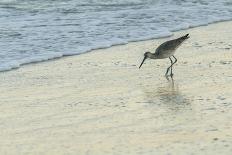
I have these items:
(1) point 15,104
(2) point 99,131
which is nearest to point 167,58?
(1) point 15,104

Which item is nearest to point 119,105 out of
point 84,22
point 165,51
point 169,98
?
point 169,98

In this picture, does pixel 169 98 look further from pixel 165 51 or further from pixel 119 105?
pixel 165 51

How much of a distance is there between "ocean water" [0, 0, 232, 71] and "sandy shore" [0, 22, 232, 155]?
2.03ft

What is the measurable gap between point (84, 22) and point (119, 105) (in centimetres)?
613

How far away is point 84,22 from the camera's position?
43.6 feet

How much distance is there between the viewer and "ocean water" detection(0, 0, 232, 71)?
427 inches

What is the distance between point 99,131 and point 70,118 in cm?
59

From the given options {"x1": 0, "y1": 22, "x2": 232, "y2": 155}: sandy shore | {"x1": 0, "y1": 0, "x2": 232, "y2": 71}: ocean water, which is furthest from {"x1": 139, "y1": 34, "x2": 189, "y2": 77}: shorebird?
{"x1": 0, "y1": 0, "x2": 232, "y2": 71}: ocean water

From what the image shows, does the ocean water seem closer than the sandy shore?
No

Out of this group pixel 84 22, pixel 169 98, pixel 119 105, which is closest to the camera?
pixel 119 105

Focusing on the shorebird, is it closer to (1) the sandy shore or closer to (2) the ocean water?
(1) the sandy shore

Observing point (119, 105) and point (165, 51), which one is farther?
point (165, 51)

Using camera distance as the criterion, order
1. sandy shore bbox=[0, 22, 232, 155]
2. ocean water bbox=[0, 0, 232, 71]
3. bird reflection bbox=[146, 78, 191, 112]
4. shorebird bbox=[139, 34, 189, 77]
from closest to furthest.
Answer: sandy shore bbox=[0, 22, 232, 155], bird reflection bbox=[146, 78, 191, 112], shorebird bbox=[139, 34, 189, 77], ocean water bbox=[0, 0, 232, 71]

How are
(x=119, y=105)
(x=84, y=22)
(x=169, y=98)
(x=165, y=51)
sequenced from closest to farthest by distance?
(x=119, y=105) < (x=169, y=98) < (x=165, y=51) < (x=84, y=22)
